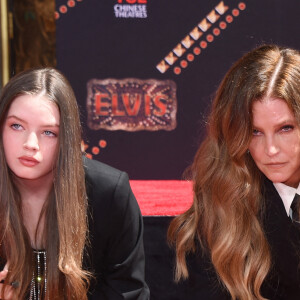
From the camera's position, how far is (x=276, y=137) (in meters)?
1.42

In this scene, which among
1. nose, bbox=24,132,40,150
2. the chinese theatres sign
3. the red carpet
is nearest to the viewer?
nose, bbox=24,132,40,150

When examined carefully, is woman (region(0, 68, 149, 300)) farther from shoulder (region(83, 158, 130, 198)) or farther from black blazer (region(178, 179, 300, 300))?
black blazer (region(178, 179, 300, 300))

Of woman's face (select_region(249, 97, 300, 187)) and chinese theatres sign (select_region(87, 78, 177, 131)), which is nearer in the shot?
woman's face (select_region(249, 97, 300, 187))

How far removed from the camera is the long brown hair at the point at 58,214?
1.42 m

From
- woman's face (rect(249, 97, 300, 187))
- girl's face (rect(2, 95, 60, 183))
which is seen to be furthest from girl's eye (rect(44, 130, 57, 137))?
woman's face (rect(249, 97, 300, 187))

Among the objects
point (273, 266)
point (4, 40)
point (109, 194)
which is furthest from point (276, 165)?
point (4, 40)

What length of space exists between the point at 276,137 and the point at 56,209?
0.56 meters

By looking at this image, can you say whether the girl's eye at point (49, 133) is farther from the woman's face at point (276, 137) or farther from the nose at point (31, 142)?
the woman's face at point (276, 137)

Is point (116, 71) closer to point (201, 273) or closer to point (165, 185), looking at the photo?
point (165, 185)

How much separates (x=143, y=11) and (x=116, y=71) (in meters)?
0.31

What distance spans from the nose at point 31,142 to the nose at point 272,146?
1.77 ft

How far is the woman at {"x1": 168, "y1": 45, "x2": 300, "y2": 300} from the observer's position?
143 cm

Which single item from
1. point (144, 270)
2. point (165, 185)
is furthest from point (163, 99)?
point (144, 270)

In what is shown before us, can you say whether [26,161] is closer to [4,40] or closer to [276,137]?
[276,137]
